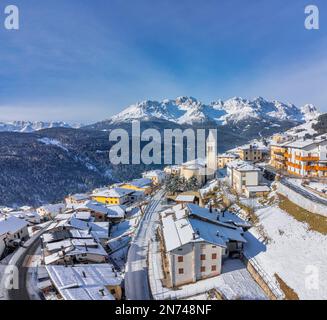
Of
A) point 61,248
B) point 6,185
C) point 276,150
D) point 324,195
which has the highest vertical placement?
point 276,150

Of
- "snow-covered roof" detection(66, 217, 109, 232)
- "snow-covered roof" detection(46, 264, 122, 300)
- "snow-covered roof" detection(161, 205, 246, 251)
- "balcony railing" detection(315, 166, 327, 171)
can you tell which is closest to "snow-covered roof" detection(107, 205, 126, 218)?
"snow-covered roof" detection(66, 217, 109, 232)

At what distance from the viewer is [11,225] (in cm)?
4544

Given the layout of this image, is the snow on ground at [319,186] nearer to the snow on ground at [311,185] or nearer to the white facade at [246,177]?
the snow on ground at [311,185]

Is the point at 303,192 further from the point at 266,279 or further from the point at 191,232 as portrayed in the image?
the point at 191,232

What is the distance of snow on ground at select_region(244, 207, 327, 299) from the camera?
854 inches

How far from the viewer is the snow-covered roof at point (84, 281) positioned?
21.1 meters

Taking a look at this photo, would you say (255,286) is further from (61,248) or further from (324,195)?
(61,248)

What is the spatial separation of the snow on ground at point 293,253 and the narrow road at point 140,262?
12.8m

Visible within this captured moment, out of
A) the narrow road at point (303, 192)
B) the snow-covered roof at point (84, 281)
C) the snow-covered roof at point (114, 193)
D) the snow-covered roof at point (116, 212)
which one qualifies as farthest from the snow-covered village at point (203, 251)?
the snow-covered roof at point (114, 193)

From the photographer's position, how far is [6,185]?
165 meters

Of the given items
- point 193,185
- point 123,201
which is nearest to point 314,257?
point 193,185

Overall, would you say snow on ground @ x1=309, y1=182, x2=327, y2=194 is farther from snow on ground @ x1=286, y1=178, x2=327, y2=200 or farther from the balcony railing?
the balcony railing
